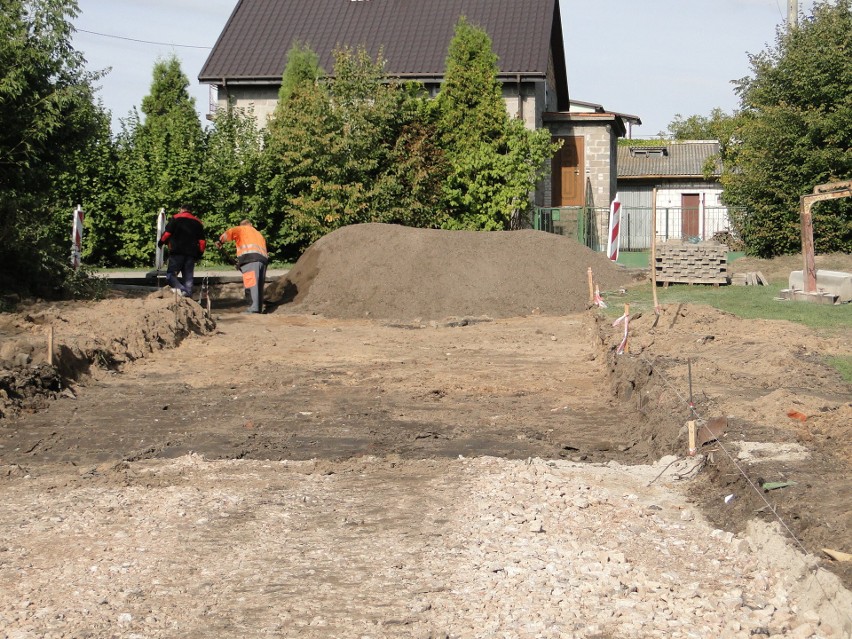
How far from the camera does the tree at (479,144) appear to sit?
3034 cm

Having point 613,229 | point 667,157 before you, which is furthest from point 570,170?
point 667,157

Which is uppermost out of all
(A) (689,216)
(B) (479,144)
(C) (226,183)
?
(B) (479,144)

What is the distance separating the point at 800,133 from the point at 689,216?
59.0 ft

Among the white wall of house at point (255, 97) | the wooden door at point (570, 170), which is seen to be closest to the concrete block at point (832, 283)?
the wooden door at point (570, 170)

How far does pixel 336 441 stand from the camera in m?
9.60

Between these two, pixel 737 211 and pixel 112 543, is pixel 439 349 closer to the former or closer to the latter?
pixel 112 543

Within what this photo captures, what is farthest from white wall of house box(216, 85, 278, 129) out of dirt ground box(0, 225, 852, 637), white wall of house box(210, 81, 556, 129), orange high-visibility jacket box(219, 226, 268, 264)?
dirt ground box(0, 225, 852, 637)

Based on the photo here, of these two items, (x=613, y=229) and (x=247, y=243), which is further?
(x=613, y=229)

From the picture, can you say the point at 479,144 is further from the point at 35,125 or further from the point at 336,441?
the point at 336,441

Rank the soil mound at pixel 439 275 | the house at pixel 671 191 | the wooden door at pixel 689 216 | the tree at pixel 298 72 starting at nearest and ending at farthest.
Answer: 1. the soil mound at pixel 439 275
2. the tree at pixel 298 72
3. the house at pixel 671 191
4. the wooden door at pixel 689 216

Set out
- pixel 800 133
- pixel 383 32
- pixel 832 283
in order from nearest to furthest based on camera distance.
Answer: pixel 832 283 → pixel 800 133 → pixel 383 32

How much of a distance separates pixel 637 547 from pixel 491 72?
26.0 meters

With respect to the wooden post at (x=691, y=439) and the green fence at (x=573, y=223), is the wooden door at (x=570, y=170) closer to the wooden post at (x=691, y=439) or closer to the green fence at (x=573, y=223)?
the green fence at (x=573, y=223)

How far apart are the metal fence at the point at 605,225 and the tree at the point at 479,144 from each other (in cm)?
169
